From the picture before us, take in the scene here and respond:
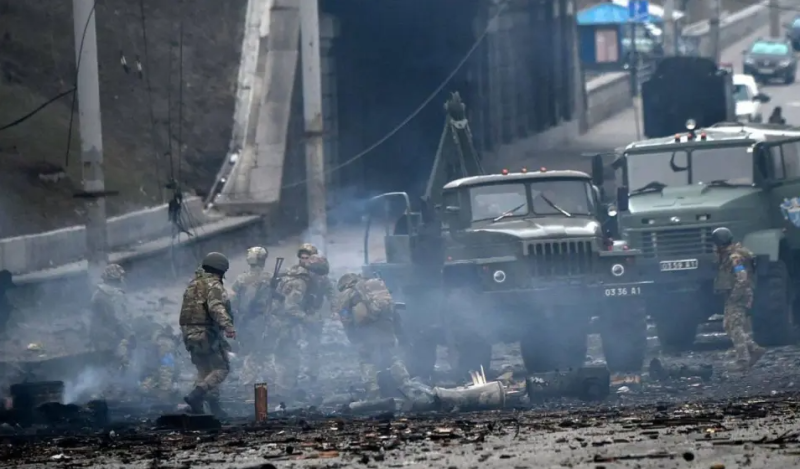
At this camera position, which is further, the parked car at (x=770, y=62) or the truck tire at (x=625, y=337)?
the parked car at (x=770, y=62)

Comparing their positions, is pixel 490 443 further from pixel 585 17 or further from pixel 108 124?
pixel 585 17

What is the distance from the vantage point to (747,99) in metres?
41.7

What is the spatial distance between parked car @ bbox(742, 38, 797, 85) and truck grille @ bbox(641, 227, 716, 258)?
37507 millimetres

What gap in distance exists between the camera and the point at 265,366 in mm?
17969

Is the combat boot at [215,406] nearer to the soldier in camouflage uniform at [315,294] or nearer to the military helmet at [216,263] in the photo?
the military helmet at [216,263]

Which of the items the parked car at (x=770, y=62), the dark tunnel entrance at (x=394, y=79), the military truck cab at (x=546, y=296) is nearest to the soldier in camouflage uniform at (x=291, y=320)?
the military truck cab at (x=546, y=296)

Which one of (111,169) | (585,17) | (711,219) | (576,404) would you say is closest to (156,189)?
(111,169)

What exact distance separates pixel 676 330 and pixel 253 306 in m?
5.23

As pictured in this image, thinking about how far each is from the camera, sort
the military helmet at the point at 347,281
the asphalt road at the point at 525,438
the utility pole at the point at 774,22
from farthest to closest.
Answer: the utility pole at the point at 774,22 → the military helmet at the point at 347,281 → the asphalt road at the point at 525,438

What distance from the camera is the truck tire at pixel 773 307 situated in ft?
62.4

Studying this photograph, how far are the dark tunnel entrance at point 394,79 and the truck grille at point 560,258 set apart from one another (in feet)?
49.8

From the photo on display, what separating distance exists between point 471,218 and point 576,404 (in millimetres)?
3807

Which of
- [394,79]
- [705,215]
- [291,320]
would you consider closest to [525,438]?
[291,320]

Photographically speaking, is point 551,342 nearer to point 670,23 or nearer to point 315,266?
point 315,266
